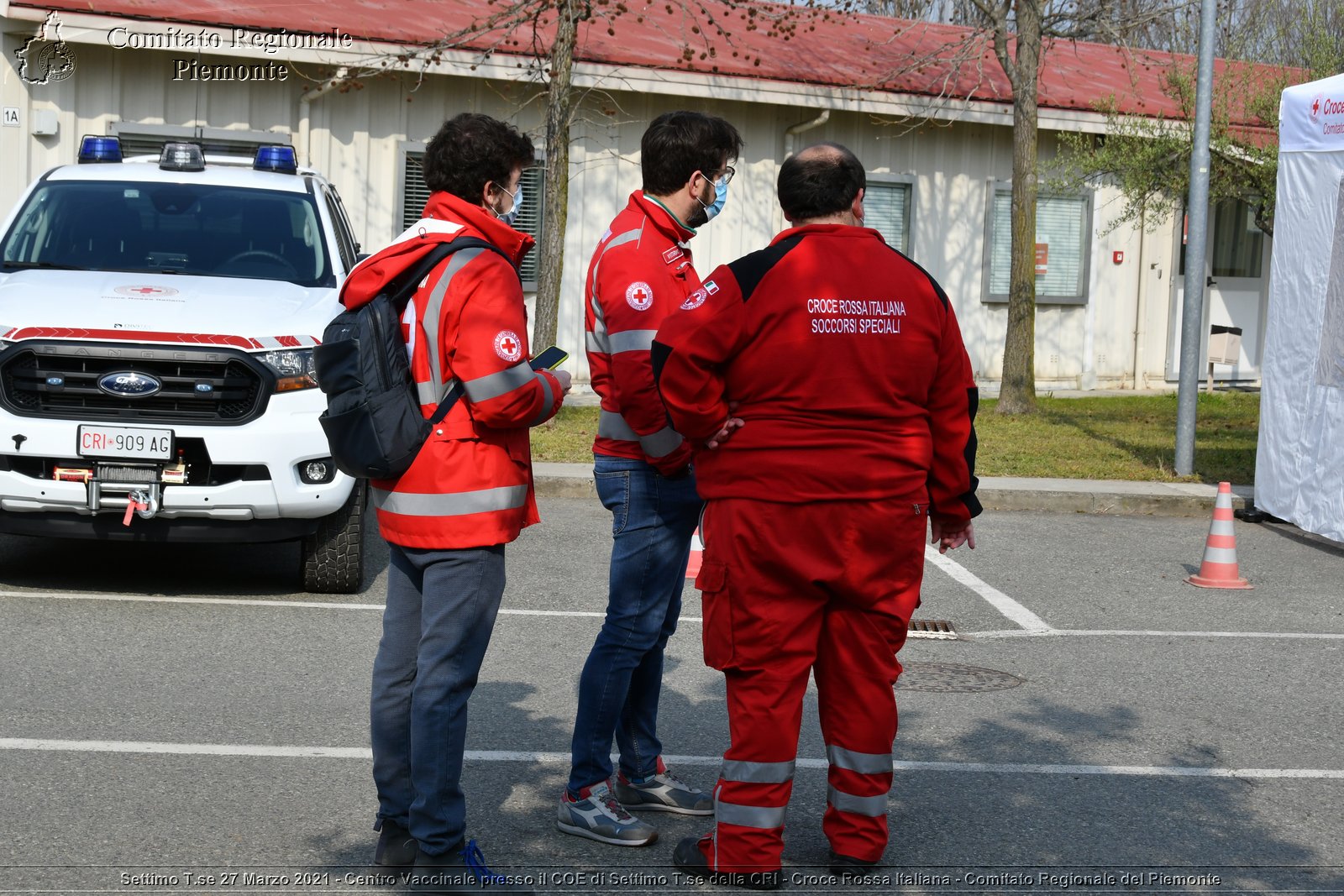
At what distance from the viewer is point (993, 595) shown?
8336 millimetres

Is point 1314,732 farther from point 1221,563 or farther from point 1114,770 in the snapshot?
point 1221,563

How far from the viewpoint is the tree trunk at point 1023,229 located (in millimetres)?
15961

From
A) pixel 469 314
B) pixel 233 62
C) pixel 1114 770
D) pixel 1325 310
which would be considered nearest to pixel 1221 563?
pixel 1325 310

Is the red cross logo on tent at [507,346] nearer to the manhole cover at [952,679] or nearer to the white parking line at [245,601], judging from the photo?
the manhole cover at [952,679]

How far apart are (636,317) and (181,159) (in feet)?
18.5

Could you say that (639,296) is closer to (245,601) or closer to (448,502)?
(448,502)

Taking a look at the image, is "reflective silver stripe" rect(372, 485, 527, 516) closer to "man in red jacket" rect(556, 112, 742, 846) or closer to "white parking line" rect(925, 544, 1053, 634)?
"man in red jacket" rect(556, 112, 742, 846)

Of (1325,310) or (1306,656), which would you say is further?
(1325,310)

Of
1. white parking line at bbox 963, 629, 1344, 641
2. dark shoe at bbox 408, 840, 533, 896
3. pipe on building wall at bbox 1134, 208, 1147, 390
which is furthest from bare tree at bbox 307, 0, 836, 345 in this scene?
dark shoe at bbox 408, 840, 533, 896

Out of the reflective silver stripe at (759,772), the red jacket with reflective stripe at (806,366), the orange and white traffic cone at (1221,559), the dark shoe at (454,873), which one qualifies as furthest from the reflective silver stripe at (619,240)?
the orange and white traffic cone at (1221,559)

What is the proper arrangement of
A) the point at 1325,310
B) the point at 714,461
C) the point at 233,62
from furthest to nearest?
the point at 233,62 < the point at 1325,310 < the point at 714,461

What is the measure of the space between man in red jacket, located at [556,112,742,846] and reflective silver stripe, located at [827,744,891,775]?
666 millimetres

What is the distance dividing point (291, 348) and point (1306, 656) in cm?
509

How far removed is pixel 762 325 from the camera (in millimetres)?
3982
